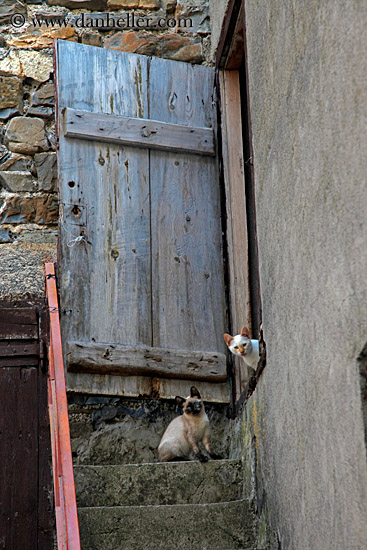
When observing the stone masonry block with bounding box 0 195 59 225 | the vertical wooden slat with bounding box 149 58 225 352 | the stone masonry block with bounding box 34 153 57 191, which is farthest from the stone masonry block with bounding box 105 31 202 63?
the stone masonry block with bounding box 0 195 59 225

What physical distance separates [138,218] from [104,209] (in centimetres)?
24

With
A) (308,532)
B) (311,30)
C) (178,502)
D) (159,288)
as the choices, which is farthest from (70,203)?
(308,532)

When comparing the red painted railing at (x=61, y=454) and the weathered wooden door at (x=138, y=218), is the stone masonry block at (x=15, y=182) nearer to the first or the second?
the weathered wooden door at (x=138, y=218)

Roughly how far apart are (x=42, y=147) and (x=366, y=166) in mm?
3975

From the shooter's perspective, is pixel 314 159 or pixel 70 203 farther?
pixel 70 203

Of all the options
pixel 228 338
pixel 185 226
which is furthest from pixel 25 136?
pixel 228 338

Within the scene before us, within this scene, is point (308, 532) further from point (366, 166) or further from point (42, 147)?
point (42, 147)

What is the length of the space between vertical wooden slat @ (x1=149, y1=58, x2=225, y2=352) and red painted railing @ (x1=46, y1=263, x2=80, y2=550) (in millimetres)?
833

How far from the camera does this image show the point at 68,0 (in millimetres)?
5984

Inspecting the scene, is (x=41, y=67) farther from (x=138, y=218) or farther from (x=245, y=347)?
(x=245, y=347)

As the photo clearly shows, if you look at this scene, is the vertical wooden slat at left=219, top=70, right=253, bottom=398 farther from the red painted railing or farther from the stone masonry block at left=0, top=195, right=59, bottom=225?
the stone masonry block at left=0, top=195, right=59, bottom=225

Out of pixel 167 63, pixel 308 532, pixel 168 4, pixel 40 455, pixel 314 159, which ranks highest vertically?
pixel 168 4

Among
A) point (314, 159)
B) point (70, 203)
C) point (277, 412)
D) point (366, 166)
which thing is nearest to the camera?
point (366, 166)

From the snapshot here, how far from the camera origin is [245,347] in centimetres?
439
